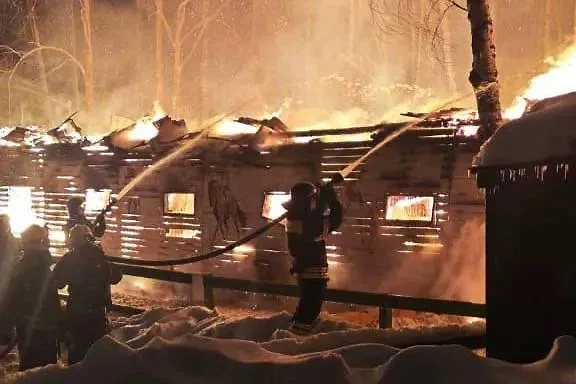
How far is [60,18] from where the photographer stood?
40.7 metres

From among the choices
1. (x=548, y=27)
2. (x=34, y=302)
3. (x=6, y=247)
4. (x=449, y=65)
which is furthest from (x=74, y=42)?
(x=34, y=302)

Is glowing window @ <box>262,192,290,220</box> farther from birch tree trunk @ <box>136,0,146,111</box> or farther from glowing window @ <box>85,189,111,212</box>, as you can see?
birch tree trunk @ <box>136,0,146,111</box>

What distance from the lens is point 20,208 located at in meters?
19.2

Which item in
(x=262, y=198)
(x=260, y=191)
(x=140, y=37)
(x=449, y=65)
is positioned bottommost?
(x=262, y=198)

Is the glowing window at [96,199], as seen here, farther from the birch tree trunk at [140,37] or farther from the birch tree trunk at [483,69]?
the birch tree trunk at [140,37]

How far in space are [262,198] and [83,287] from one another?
752 centimetres

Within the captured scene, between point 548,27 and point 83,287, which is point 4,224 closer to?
point 83,287

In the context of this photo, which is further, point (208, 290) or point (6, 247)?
point (208, 290)

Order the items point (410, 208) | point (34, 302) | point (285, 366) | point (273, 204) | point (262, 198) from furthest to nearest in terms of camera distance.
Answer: point (262, 198) < point (273, 204) < point (410, 208) < point (34, 302) < point (285, 366)

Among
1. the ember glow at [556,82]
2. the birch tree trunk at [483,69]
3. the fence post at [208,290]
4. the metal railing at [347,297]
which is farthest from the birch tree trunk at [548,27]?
the fence post at [208,290]

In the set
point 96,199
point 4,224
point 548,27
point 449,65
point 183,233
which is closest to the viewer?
point 4,224

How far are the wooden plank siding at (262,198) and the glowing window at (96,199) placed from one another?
0.25 metres

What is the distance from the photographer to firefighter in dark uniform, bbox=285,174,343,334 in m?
7.80

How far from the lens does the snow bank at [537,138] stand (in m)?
5.03
